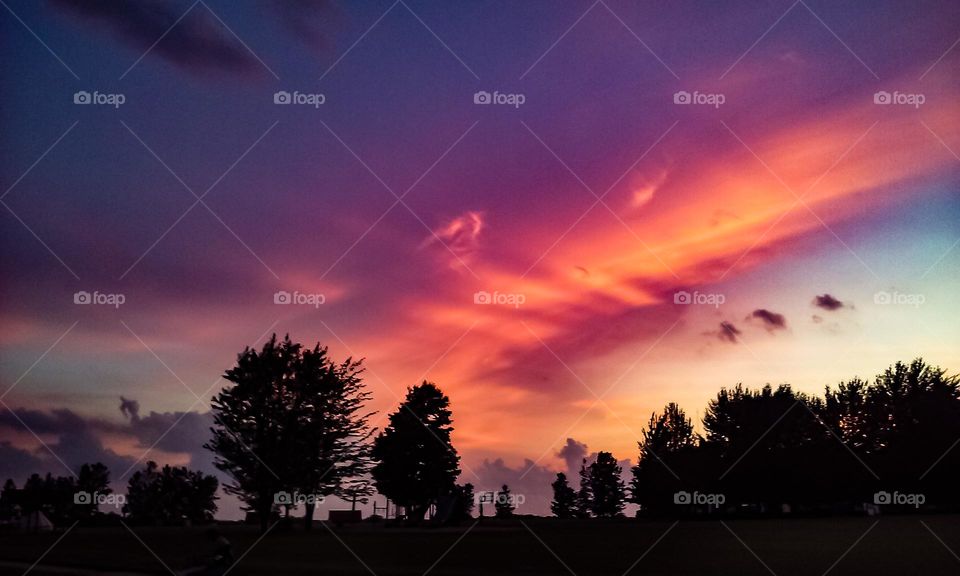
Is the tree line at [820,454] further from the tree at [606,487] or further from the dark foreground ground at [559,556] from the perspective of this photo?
the tree at [606,487]

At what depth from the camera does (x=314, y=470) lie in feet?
183

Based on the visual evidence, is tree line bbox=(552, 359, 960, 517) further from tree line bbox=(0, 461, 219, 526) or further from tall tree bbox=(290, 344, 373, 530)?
tree line bbox=(0, 461, 219, 526)

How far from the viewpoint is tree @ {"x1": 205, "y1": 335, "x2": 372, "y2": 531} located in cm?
5475

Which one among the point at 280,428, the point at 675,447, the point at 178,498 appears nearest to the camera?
the point at 280,428

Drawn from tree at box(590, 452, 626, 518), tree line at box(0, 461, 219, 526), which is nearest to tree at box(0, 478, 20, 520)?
tree line at box(0, 461, 219, 526)

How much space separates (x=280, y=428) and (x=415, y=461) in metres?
32.3

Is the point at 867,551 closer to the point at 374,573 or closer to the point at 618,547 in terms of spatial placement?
the point at 618,547

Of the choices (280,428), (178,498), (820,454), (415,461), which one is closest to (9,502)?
(178,498)

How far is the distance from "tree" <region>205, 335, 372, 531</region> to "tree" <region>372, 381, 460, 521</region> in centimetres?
2720

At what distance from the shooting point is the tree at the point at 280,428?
180 ft

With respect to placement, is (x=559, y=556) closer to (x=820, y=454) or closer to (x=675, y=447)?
(x=820, y=454)

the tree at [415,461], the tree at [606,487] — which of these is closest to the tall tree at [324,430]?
the tree at [415,461]

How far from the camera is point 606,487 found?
190 meters

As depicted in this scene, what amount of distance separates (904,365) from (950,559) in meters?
82.3
